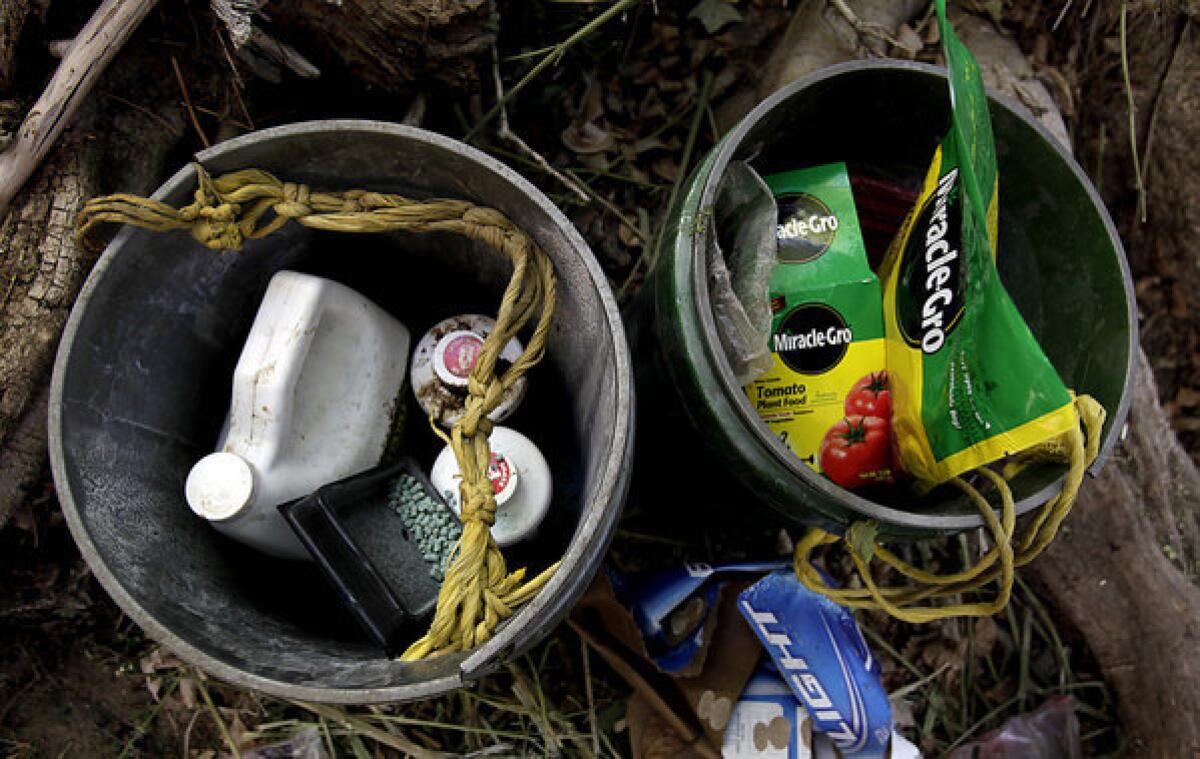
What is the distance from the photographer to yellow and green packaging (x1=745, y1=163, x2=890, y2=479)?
1116mm

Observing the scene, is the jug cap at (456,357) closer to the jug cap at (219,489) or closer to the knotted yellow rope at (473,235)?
the knotted yellow rope at (473,235)

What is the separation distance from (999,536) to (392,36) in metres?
0.92

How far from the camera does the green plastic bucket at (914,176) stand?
3.28 ft

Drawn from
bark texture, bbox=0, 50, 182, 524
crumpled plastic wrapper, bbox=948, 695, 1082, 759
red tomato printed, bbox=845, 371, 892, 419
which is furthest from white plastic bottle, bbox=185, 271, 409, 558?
crumpled plastic wrapper, bbox=948, 695, 1082, 759

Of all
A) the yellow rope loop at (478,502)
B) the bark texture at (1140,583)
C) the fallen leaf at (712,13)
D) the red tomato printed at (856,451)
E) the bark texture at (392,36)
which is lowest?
the bark texture at (1140,583)

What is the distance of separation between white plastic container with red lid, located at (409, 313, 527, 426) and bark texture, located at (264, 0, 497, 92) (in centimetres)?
33

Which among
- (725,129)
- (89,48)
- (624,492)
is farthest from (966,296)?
(89,48)

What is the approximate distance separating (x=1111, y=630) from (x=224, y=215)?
1506 mm

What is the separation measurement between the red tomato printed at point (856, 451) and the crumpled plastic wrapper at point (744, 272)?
5.2 inches

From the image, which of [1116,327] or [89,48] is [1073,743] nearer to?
[1116,327]

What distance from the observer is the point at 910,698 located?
151 centimetres

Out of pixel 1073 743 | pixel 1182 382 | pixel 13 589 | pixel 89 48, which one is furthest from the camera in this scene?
pixel 1182 382

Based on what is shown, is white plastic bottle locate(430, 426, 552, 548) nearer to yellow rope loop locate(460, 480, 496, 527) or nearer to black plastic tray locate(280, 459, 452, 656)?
black plastic tray locate(280, 459, 452, 656)

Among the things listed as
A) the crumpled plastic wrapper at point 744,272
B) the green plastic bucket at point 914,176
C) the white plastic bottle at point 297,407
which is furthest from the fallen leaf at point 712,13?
the white plastic bottle at point 297,407
